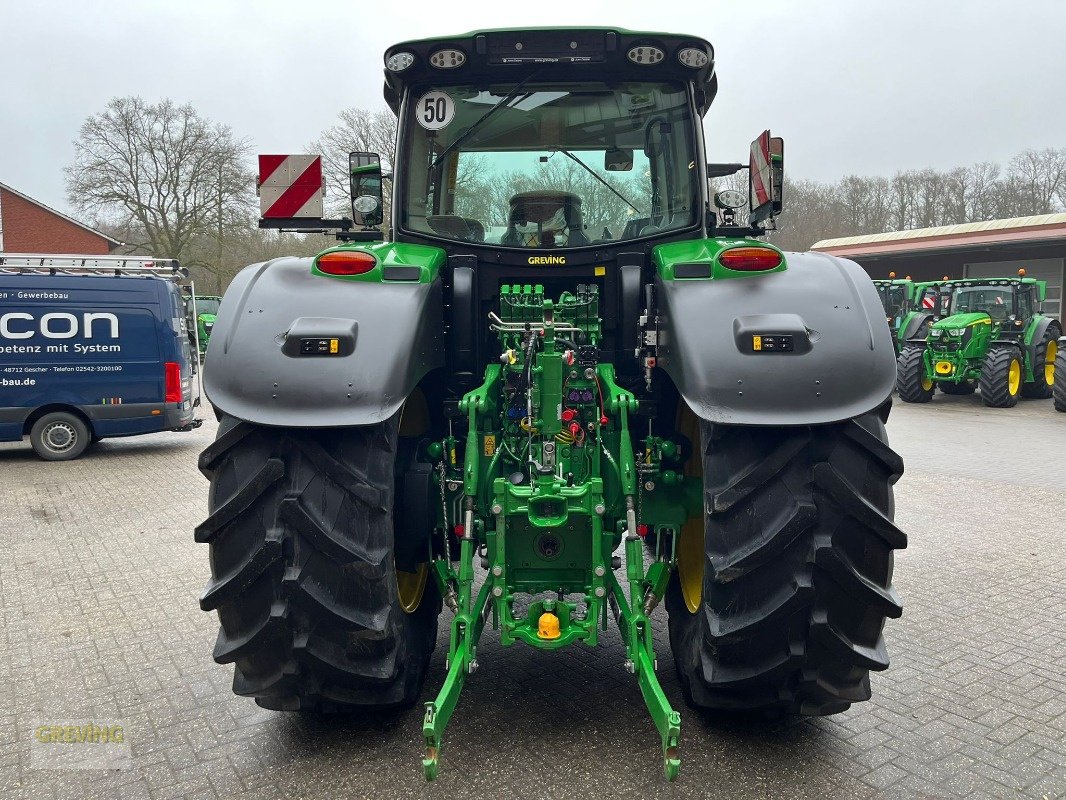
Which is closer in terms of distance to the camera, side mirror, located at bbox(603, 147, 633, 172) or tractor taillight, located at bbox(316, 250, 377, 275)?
tractor taillight, located at bbox(316, 250, 377, 275)

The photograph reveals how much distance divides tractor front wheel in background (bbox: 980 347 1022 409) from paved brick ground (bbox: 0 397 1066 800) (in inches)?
418

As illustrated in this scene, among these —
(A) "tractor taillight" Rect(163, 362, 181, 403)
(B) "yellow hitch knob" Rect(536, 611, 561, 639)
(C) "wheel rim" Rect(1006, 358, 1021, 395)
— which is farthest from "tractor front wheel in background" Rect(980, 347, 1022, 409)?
(B) "yellow hitch knob" Rect(536, 611, 561, 639)

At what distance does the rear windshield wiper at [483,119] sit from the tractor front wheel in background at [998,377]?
1450 centimetres

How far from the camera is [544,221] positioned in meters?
3.86

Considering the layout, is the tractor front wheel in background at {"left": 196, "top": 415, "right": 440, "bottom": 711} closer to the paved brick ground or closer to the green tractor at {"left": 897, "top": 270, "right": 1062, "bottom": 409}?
the paved brick ground

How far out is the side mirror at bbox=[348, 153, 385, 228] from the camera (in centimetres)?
395

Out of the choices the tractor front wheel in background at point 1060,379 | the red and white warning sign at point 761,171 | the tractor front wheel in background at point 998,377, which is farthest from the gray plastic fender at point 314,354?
the tractor front wheel in background at point 998,377

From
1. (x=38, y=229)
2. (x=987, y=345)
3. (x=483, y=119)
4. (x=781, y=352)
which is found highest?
(x=38, y=229)

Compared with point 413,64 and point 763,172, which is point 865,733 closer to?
point 763,172

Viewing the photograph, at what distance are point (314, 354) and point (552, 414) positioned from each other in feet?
2.98

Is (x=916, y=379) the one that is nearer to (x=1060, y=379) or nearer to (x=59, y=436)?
(x=1060, y=379)

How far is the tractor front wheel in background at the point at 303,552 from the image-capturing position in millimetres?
2672

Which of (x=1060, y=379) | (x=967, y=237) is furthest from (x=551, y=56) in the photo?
(x=967, y=237)

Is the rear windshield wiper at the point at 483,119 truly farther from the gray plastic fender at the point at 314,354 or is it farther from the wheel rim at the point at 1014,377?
the wheel rim at the point at 1014,377
